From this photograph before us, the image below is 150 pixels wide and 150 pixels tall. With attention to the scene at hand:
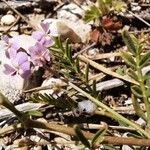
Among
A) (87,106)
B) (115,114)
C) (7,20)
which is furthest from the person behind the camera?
(7,20)

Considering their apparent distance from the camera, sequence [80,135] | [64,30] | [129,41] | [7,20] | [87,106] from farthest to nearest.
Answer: [7,20]
[64,30]
[87,106]
[129,41]
[80,135]

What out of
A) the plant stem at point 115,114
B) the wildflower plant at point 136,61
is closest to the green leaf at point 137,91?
the wildflower plant at point 136,61

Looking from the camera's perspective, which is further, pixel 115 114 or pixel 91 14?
pixel 91 14

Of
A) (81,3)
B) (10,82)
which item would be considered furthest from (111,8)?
(10,82)

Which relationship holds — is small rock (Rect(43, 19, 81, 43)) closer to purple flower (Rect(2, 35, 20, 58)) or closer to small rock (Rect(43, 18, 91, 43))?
small rock (Rect(43, 18, 91, 43))

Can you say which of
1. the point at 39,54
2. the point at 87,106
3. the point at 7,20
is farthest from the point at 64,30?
the point at 39,54

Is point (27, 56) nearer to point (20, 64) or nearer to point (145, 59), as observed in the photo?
point (20, 64)
